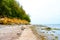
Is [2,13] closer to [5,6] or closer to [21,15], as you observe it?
[5,6]

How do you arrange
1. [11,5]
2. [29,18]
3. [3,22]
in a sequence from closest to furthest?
[3,22], [11,5], [29,18]

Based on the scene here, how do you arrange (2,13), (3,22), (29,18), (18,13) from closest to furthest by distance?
(3,22)
(2,13)
(18,13)
(29,18)

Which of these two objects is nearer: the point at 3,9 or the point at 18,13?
the point at 3,9

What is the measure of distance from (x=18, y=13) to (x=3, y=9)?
21.7 m

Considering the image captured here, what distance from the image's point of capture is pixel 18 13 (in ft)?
293

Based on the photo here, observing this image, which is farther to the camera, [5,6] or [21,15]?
[21,15]

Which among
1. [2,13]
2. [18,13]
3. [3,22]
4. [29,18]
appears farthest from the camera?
[29,18]

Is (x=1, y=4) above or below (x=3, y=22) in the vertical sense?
above

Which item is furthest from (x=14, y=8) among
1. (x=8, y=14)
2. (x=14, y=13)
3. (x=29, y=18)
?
(x=29, y=18)

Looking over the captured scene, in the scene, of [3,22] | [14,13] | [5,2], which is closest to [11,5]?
[14,13]

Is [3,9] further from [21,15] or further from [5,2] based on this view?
[21,15]

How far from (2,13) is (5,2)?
5350 millimetres

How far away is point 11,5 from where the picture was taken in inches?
3255

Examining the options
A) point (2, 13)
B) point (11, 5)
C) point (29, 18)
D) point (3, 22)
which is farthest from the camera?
point (29, 18)
